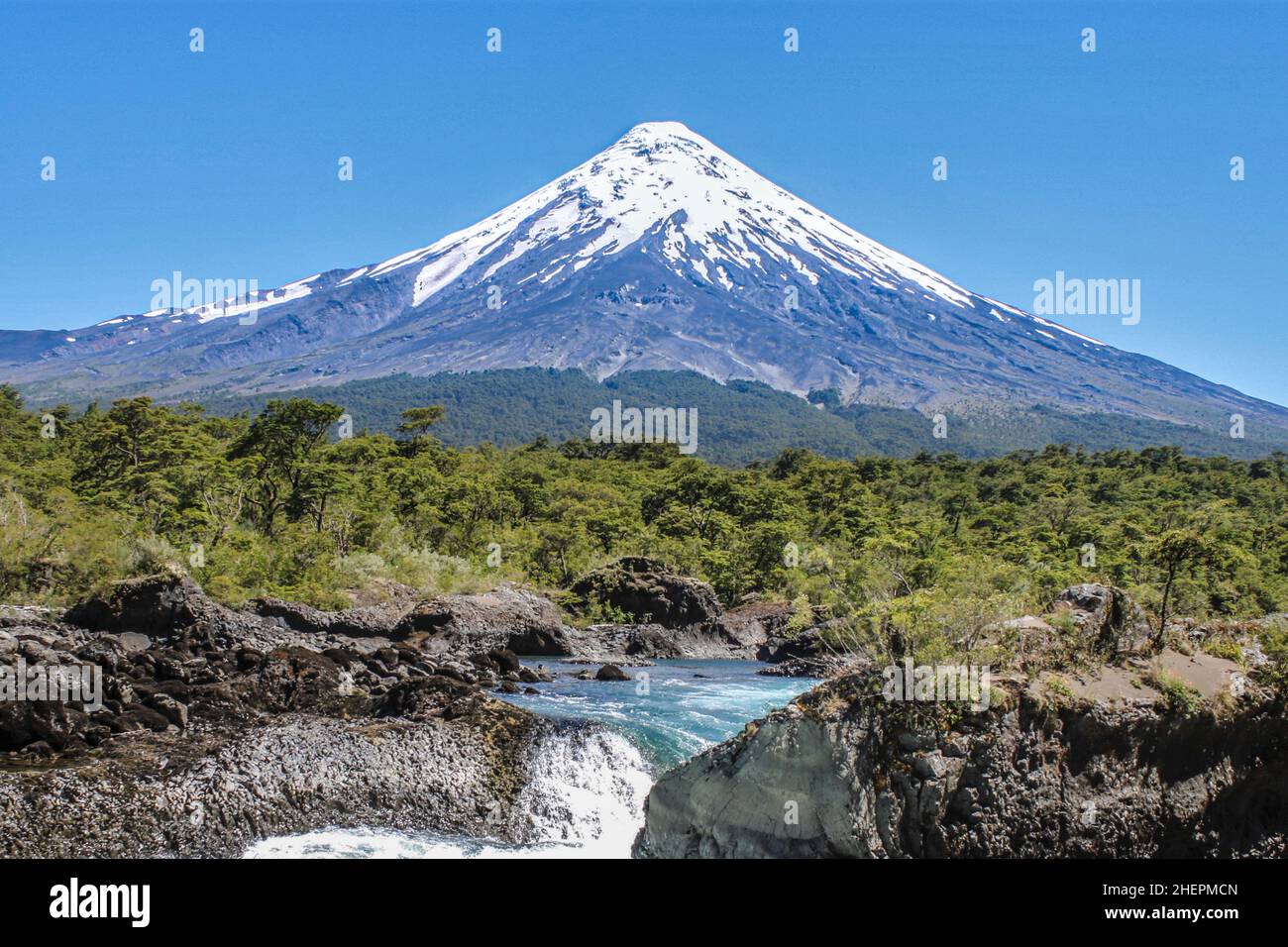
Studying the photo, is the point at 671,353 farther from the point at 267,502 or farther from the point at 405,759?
the point at 405,759

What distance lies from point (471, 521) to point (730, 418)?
10912 cm

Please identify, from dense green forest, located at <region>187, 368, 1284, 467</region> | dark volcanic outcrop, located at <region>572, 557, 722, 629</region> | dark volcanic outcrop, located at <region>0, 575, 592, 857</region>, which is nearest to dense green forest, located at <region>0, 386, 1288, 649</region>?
dark volcanic outcrop, located at <region>572, 557, 722, 629</region>

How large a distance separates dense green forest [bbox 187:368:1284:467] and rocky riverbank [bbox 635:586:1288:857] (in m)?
111

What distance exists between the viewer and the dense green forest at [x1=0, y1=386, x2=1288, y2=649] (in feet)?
86.5

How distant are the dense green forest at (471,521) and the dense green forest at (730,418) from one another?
72831 mm

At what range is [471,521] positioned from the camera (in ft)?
121

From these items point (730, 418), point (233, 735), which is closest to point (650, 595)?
point (233, 735)

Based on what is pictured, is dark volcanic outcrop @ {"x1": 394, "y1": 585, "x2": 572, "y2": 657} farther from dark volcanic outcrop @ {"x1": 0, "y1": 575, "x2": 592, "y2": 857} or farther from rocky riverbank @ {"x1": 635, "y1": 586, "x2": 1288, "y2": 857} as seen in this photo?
rocky riverbank @ {"x1": 635, "y1": 586, "x2": 1288, "y2": 857}

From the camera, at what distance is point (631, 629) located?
28469 millimetres

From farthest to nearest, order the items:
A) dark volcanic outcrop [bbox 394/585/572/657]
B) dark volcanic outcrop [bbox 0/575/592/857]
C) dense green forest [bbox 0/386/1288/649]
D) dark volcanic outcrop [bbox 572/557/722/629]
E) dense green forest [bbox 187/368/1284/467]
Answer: dense green forest [bbox 187/368/1284/467] → dark volcanic outcrop [bbox 572/557/722/629] → dense green forest [bbox 0/386/1288/649] → dark volcanic outcrop [bbox 394/585/572/657] → dark volcanic outcrop [bbox 0/575/592/857]

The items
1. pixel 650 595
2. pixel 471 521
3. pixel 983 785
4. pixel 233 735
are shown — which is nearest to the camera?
pixel 983 785

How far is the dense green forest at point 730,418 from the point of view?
131m

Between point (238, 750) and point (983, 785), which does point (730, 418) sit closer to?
point (238, 750)
